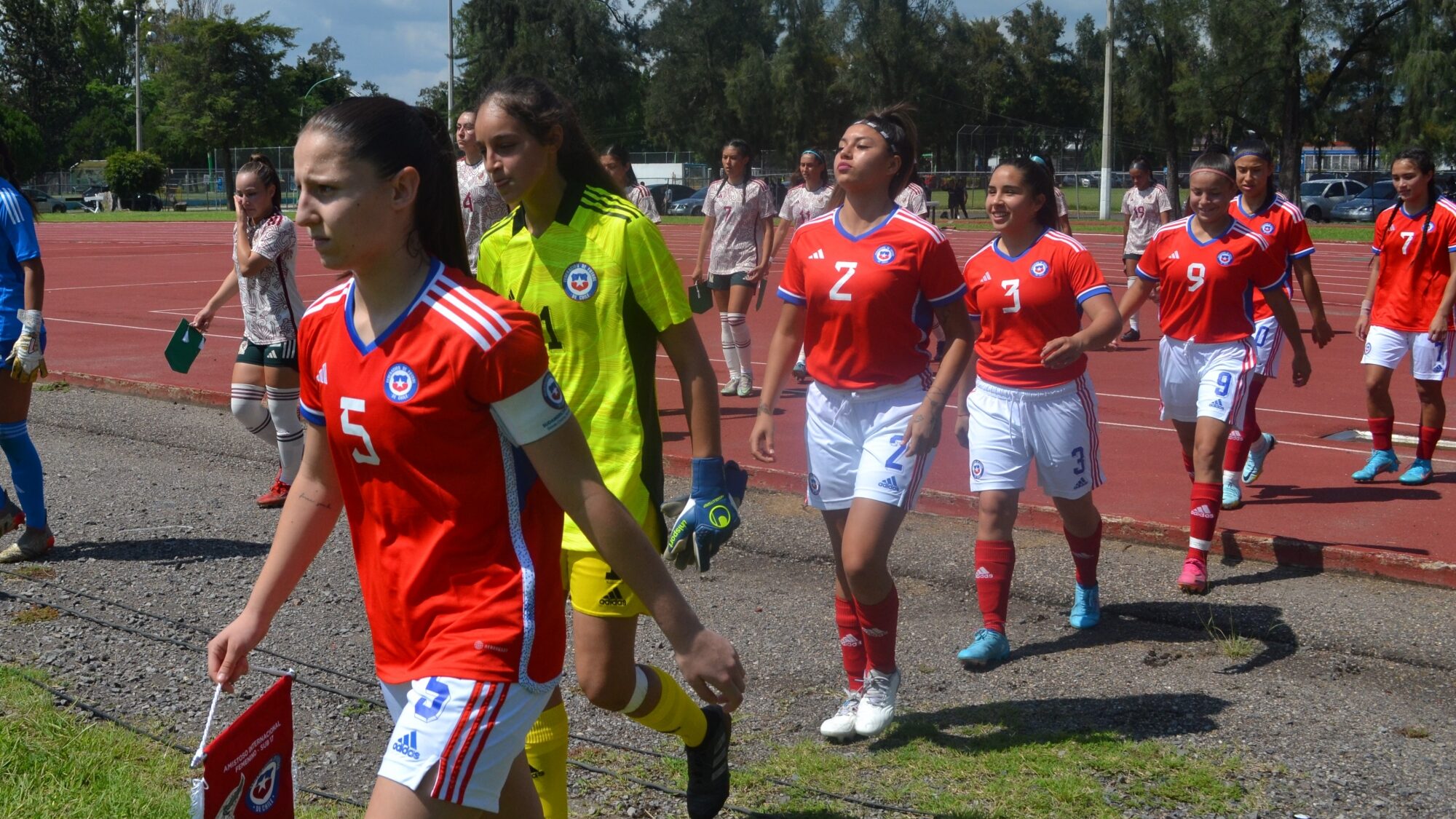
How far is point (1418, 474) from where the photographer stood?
834 cm

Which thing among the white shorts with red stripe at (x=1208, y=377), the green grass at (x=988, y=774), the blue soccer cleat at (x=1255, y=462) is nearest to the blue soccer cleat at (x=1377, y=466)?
the blue soccer cleat at (x=1255, y=462)

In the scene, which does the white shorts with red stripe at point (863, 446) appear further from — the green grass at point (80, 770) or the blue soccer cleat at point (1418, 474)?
the blue soccer cleat at point (1418, 474)

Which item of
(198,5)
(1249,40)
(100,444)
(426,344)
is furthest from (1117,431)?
(198,5)

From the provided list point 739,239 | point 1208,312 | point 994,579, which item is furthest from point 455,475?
point 739,239

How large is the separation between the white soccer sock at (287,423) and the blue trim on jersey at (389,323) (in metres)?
5.64

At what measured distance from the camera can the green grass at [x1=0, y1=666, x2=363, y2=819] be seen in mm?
3896

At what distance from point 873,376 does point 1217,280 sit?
2869mm

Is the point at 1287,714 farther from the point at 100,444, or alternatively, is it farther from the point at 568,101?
the point at 100,444

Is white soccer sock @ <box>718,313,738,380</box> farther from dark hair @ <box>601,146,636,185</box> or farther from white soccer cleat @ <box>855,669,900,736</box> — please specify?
white soccer cleat @ <box>855,669,900,736</box>

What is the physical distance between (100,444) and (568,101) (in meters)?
7.89

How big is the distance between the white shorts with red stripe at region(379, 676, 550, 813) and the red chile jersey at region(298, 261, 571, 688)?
0.11 feet

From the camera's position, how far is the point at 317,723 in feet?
15.5

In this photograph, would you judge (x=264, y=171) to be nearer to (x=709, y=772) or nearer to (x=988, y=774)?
(x=709, y=772)

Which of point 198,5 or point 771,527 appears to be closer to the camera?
point 771,527
